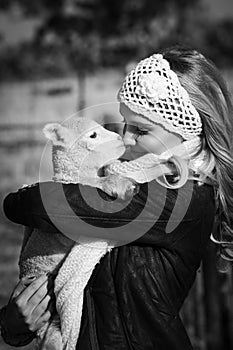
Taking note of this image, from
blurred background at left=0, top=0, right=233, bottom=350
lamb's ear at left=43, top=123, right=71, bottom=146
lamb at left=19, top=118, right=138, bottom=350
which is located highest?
lamb's ear at left=43, top=123, right=71, bottom=146

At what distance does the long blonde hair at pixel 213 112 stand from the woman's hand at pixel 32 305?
42 centimetres

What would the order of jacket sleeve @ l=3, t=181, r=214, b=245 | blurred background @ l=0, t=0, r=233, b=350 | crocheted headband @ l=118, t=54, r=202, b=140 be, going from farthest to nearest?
1. blurred background @ l=0, t=0, r=233, b=350
2. crocheted headband @ l=118, t=54, r=202, b=140
3. jacket sleeve @ l=3, t=181, r=214, b=245

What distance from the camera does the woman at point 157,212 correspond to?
1.37 metres

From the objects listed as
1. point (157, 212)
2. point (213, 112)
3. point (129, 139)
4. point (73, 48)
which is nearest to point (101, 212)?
point (157, 212)

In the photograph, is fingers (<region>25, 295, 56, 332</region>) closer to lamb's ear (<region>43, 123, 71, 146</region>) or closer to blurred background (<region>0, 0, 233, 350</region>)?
lamb's ear (<region>43, 123, 71, 146</region>)

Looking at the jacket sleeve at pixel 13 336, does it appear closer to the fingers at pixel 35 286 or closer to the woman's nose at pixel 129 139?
the fingers at pixel 35 286

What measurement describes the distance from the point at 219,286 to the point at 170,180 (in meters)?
1.99

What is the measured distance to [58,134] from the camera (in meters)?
1.52

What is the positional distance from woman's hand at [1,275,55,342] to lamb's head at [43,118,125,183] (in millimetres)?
225

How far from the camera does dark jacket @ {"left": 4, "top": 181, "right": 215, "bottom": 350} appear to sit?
136cm

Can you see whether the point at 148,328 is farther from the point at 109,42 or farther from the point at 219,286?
the point at 109,42

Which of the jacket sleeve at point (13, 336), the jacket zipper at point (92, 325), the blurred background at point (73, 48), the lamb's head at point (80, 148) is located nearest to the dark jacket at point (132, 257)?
the jacket zipper at point (92, 325)

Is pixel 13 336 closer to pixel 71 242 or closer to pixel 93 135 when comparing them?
pixel 71 242

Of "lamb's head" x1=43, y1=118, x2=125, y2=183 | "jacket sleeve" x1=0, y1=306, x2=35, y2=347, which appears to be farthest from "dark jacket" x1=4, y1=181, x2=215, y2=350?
"jacket sleeve" x1=0, y1=306, x2=35, y2=347
